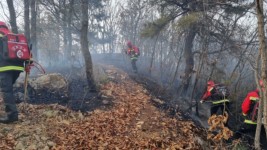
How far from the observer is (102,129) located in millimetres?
6672

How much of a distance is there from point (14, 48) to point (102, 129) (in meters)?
2.88

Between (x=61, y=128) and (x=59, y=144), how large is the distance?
0.85m

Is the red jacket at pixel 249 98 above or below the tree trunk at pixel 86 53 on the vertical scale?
below

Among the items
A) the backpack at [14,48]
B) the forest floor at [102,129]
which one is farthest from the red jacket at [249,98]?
the backpack at [14,48]

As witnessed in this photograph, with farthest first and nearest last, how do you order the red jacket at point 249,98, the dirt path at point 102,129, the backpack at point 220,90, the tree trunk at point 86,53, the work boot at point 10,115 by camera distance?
the tree trunk at point 86,53, the backpack at point 220,90, the red jacket at point 249,98, the work boot at point 10,115, the dirt path at point 102,129

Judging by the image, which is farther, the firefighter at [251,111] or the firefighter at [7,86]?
the firefighter at [251,111]

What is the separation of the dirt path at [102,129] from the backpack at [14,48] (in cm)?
158

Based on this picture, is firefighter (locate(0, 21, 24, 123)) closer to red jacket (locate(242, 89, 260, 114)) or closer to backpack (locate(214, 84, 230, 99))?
red jacket (locate(242, 89, 260, 114))

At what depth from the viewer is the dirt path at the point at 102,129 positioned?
5781 mm

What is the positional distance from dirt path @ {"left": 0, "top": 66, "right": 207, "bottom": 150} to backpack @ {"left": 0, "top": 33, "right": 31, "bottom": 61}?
62.1 inches

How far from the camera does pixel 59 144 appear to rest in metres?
5.71

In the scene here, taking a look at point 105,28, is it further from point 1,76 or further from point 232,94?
point 1,76

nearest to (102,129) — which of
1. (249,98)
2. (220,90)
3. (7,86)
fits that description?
(7,86)

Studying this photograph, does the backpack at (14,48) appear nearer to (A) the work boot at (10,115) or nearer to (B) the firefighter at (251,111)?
(A) the work boot at (10,115)
